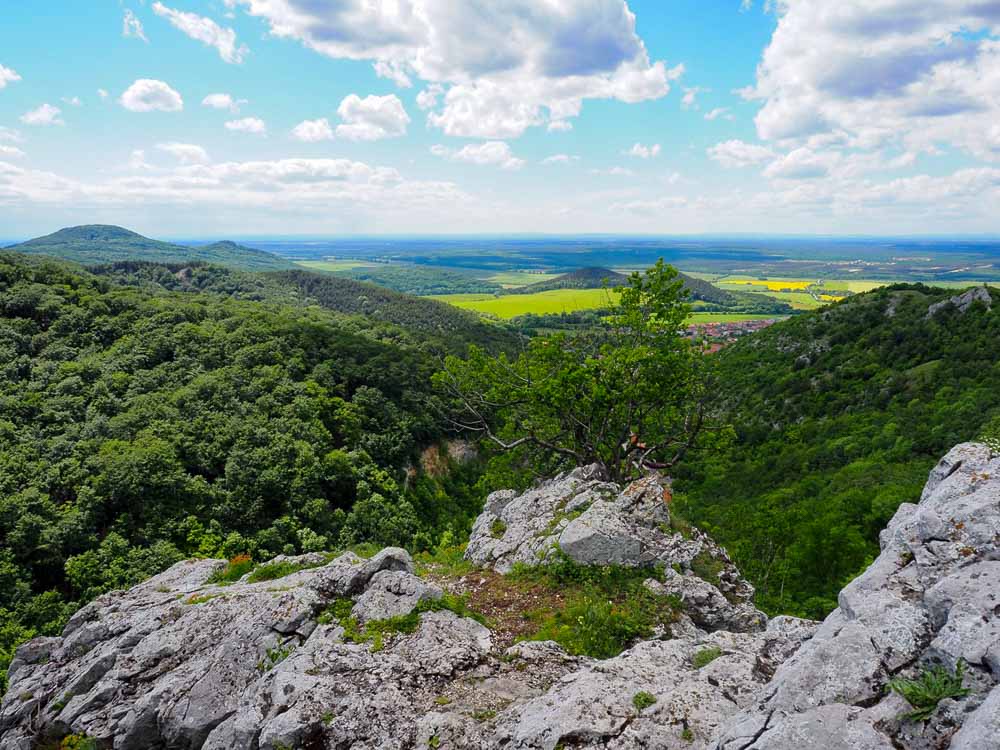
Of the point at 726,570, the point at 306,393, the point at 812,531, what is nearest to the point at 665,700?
the point at 726,570

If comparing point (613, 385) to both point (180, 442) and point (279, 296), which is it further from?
point (279, 296)

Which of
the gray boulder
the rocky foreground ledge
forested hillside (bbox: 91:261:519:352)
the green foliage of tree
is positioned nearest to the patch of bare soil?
the rocky foreground ledge

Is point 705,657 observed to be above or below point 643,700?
below

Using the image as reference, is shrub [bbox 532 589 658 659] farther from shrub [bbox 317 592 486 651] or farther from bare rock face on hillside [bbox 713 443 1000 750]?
bare rock face on hillside [bbox 713 443 1000 750]

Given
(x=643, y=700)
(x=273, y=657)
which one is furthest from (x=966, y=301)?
(x=273, y=657)

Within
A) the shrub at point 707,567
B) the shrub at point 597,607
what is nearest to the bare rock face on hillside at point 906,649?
the shrub at point 597,607
